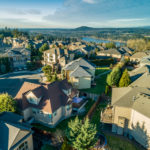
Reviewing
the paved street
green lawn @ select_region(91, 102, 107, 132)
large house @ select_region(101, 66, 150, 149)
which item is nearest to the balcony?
large house @ select_region(101, 66, 150, 149)

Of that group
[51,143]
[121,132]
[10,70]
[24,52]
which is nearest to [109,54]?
[24,52]

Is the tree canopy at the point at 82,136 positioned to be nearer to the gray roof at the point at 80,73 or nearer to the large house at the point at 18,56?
the gray roof at the point at 80,73

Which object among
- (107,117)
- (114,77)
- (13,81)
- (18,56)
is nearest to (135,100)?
(107,117)

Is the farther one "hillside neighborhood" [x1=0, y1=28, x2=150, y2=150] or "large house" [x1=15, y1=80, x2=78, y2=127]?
"large house" [x1=15, y1=80, x2=78, y2=127]

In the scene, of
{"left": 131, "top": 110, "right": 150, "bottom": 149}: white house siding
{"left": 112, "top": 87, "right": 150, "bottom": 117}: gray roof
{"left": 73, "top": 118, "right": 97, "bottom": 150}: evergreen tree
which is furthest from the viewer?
{"left": 112, "top": 87, "right": 150, "bottom": 117}: gray roof

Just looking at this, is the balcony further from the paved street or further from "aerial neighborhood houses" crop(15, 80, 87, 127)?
the paved street

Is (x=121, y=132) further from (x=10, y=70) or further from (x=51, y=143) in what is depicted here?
(x=10, y=70)

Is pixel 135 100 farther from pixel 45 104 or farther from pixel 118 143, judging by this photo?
pixel 45 104
